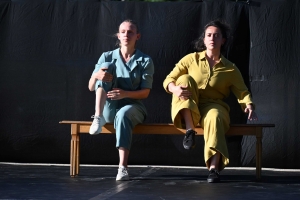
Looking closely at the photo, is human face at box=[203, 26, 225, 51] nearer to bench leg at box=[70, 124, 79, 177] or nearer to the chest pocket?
the chest pocket

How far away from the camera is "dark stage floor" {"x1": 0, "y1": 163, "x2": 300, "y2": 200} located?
4.08m

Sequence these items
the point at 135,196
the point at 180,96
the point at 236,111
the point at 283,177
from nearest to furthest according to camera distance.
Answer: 1. the point at 135,196
2. the point at 180,96
3. the point at 283,177
4. the point at 236,111

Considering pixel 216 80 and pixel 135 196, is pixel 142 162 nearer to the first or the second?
pixel 216 80

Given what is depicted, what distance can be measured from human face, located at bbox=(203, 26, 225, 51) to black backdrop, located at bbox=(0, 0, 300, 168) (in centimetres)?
60

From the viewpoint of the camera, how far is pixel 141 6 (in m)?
5.84

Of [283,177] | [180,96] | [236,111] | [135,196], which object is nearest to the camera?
[135,196]

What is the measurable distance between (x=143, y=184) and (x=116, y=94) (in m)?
→ 0.68

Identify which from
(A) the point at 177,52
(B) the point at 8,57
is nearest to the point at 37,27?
(B) the point at 8,57

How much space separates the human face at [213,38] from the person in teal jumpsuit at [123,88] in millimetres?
448

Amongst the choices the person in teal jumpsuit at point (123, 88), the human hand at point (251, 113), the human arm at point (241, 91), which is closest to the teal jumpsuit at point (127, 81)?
the person in teal jumpsuit at point (123, 88)

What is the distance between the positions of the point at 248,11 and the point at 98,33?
49.1 inches

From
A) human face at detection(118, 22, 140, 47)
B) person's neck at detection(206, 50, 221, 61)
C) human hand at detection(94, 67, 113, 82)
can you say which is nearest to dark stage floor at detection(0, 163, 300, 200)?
human hand at detection(94, 67, 113, 82)

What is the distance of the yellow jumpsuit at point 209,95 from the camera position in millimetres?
4750

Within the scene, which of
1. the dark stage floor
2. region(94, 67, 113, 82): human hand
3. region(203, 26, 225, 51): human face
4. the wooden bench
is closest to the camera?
the dark stage floor
